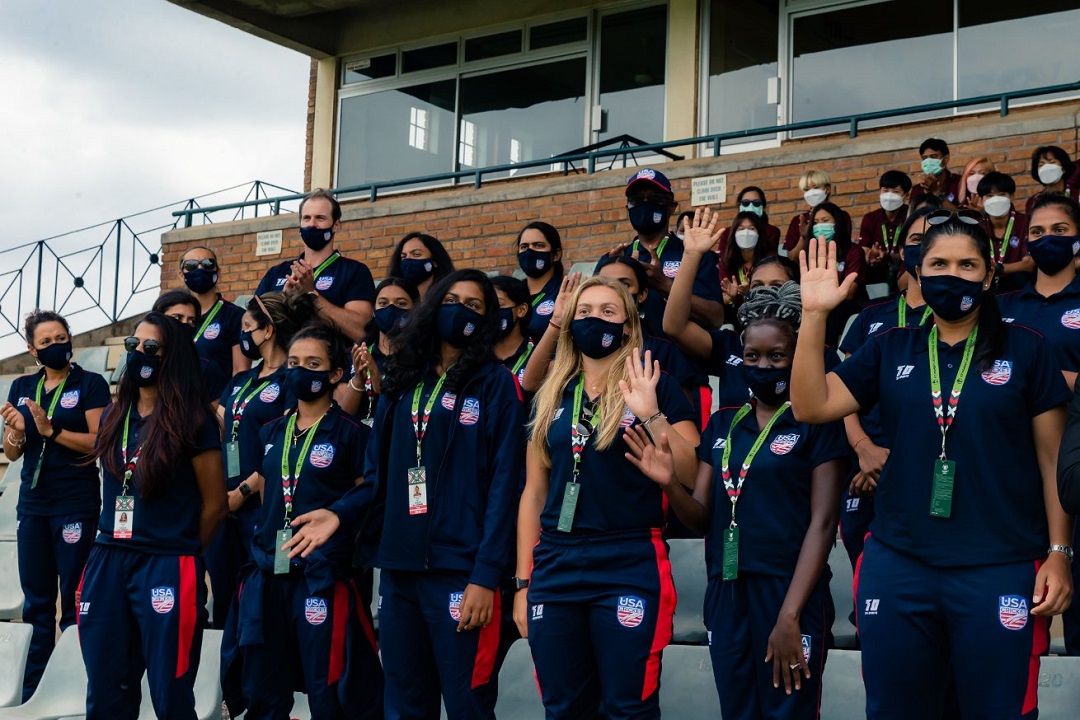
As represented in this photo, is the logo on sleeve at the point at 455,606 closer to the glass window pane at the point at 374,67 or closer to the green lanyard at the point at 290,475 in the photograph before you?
the green lanyard at the point at 290,475

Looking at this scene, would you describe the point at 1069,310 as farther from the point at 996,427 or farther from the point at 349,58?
the point at 349,58

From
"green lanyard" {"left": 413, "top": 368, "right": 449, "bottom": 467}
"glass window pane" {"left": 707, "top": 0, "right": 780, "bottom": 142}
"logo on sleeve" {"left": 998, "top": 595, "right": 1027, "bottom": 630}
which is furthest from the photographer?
"glass window pane" {"left": 707, "top": 0, "right": 780, "bottom": 142}

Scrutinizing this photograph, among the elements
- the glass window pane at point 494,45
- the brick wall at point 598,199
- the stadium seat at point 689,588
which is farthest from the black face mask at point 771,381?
the glass window pane at point 494,45

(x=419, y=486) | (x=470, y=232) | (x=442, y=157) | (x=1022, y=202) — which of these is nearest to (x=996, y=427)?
(x=419, y=486)

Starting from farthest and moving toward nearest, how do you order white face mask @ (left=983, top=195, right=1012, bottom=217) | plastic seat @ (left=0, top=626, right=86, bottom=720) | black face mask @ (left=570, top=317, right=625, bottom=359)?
white face mask @ (left=983, top=195, right=1012, bottom=217) → plastic seat @ (left=0, top=626, right=86, bottom=720) → black face mask @ (left=570, top=317, right=625, bottom=359)

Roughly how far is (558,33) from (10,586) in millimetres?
8923

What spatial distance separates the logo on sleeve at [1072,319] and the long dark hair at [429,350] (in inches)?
87.9

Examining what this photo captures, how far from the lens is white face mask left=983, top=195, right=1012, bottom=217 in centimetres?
767

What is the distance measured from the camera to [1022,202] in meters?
9.95

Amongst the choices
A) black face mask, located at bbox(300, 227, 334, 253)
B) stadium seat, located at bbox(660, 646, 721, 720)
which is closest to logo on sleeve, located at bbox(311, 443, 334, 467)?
stadium seat, located at bbox(660, 646, 721, 720)

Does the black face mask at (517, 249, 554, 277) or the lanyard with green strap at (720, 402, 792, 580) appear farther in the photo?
the black face mask at (517, 249, 554, 277)

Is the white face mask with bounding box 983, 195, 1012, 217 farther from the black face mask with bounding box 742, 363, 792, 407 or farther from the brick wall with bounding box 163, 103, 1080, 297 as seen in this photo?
the black face mask with bounding box 742, 363, 792, 407

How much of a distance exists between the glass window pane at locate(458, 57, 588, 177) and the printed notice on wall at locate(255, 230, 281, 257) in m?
2.49

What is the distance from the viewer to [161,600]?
545 centimetres
